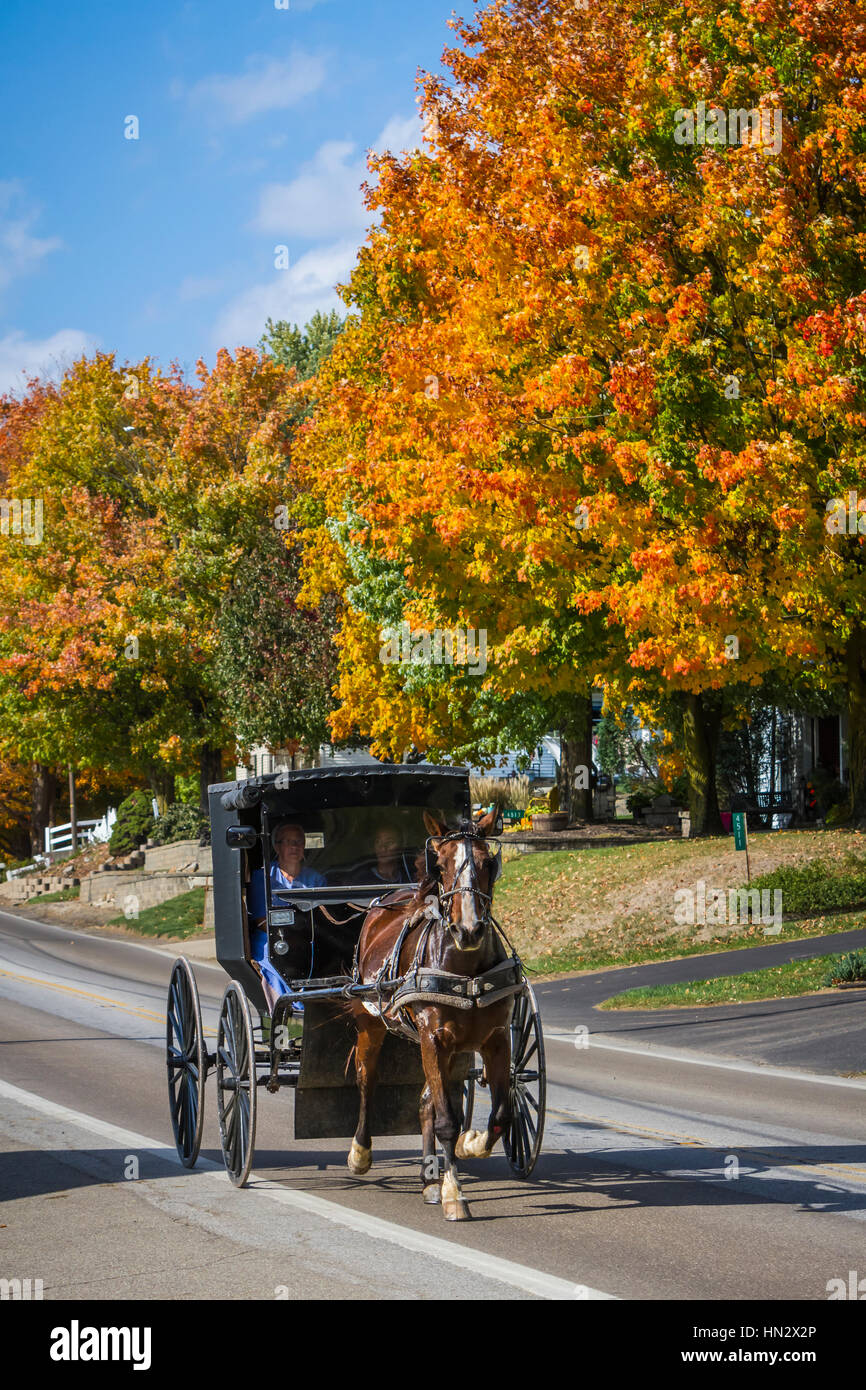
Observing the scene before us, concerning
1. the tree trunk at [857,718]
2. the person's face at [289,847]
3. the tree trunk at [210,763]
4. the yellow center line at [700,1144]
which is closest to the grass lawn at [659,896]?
the tree trunk at [857,718]

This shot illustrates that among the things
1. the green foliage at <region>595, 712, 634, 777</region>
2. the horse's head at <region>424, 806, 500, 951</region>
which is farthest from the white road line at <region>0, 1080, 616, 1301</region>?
the green foliage at <region>595, 712, 634, 777</region>

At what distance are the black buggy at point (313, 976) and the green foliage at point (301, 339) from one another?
199ft

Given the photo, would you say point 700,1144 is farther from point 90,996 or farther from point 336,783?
point 90,996

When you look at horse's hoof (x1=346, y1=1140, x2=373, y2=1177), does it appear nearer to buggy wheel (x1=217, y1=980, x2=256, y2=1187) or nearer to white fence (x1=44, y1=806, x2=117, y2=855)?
buggy wheel (x1=217, y1=980, x2=256, y2=1187)

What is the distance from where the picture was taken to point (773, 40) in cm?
1877

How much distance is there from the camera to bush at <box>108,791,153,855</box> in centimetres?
4506

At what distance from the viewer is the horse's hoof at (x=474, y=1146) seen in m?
7.49

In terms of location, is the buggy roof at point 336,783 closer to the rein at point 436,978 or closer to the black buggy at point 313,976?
the black buggy at point 313,976

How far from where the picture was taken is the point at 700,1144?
31.4 ft

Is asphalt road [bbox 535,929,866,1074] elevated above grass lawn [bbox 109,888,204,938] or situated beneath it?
elevated above

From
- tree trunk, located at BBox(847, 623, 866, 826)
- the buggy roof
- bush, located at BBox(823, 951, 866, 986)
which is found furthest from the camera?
tree trunk, located at BBox(847, 623, 866, 826)

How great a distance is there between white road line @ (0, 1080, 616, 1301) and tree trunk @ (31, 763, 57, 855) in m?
48.5
